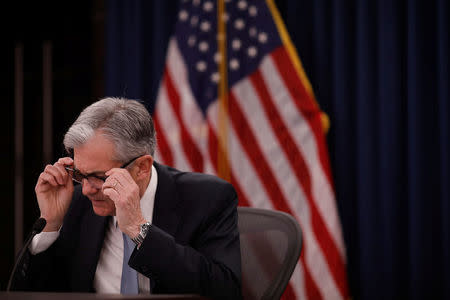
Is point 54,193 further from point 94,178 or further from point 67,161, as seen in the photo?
point 94,178

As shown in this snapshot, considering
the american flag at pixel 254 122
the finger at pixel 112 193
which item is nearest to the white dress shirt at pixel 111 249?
the finger at pixel 112 193

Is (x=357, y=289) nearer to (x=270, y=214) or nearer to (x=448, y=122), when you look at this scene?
(x=448, y=122)

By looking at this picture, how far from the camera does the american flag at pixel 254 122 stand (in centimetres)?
295

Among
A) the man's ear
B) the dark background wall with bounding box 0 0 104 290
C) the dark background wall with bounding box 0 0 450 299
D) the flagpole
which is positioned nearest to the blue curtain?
the dark background wall with bounding box 0 0 450 299

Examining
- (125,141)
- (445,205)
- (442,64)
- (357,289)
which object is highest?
(442,64)

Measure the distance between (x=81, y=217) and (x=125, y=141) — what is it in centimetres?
40

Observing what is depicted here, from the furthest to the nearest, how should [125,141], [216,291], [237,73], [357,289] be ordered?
[237,73] < [357,289] < [125,141] < [216,291]

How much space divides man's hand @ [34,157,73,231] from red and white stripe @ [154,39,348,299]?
1595 mm

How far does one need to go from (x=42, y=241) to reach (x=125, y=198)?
39 cm

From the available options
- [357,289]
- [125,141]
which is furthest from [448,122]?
[125,141]

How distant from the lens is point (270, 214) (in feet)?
5.44

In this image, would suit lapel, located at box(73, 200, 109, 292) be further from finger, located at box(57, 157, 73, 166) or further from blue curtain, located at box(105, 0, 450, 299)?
blue curtain, located at box(105, 0, 450, 299)

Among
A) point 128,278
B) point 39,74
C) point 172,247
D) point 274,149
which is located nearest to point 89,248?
point 128,278

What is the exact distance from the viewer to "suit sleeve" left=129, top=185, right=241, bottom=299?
4.43ft
